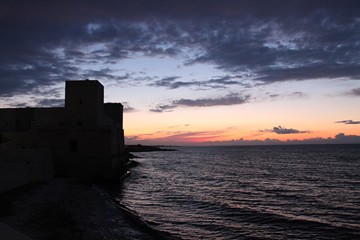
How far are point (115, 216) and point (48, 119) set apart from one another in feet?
77.3

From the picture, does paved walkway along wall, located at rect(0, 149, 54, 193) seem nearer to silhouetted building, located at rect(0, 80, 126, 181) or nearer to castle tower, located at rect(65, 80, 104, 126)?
silhouetted building, located at rect(0, 80, 126, 181)

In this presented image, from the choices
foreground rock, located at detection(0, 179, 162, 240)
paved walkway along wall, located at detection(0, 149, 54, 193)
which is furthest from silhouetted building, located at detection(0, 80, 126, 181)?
foreground rock, located at detection(0, 179, 162, 240)

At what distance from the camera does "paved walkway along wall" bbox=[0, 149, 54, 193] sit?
17.9m

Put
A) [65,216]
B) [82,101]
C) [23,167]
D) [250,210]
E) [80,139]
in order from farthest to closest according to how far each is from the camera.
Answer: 1. [82,101]
2. [80,139]
3. [23,167]
4. [250,210]
5. [65,216]

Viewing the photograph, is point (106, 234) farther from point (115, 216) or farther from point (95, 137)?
point (95, 137)

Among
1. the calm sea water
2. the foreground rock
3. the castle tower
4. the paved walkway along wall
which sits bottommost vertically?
the calm sea water

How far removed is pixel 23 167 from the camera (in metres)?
20.8

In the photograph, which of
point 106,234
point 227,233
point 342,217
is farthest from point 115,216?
point 342,217

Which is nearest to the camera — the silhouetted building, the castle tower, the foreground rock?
the foreground rock

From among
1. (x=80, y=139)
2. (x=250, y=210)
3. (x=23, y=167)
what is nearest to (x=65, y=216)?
(x=23, y=167)

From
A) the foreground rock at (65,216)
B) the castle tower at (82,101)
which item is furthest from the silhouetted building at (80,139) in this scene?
the foreground rock at (65,216)

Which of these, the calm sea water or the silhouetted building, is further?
the silhouetted building

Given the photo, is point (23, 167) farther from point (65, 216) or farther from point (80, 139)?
point (80, 139)

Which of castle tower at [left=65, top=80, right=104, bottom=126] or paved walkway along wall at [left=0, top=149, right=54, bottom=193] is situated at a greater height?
castle tower at [left=65, top=80, right=104, bottom=126]
